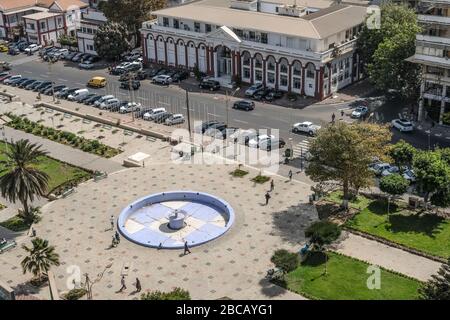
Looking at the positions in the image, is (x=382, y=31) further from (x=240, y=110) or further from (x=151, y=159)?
(x=151, y=159)

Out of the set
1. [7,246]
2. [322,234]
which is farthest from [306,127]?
[7,246]

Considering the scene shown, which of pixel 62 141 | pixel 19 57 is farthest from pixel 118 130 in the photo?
pixel 19 57

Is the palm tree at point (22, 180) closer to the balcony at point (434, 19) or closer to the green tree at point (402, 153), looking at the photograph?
the green tree at point (402, 153)

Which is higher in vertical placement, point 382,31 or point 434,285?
point 382,31

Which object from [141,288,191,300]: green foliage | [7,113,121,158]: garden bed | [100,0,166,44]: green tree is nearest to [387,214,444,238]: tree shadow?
[141,288,191,300]: green foliage

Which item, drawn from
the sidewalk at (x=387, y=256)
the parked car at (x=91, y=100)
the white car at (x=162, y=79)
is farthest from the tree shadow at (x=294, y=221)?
the white car at (x=162, y=79)

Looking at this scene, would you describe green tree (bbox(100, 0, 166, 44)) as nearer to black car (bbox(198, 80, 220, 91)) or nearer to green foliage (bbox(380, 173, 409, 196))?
black car (bbox(198, 80, 220, 91))
